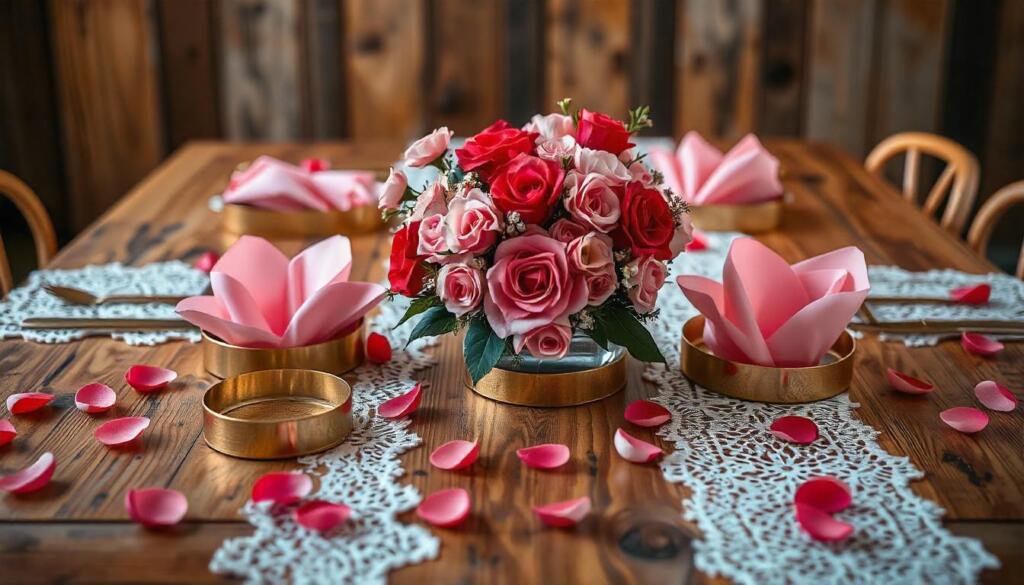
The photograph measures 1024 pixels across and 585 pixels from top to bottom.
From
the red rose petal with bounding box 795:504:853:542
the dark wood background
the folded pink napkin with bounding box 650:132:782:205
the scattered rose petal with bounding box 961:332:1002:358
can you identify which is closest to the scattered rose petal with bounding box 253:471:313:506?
the red rose petal with bounding box 795:504:853:542

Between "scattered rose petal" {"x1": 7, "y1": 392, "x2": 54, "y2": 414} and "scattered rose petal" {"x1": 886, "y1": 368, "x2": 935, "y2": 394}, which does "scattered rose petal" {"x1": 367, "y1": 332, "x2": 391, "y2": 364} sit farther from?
"scattered rose petal" {"x1": 886, "y1": 368, "x2": 935, "y2": 394}

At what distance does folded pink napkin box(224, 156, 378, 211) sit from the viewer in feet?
6.63

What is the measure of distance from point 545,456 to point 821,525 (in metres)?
0.28

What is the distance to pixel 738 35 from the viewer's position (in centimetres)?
371

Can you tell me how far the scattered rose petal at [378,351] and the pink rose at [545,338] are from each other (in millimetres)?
270

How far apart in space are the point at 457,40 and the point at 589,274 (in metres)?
2.66

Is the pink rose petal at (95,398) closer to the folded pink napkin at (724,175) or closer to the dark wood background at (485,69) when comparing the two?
the folded pink napkin at (724,175)

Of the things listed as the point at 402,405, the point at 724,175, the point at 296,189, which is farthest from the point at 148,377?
the point at 724,175

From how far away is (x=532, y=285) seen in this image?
47.2 inches

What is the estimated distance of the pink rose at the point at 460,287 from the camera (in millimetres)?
1202

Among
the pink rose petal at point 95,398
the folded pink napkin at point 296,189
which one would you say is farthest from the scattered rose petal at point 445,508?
the folded pink napkin at point 296,189

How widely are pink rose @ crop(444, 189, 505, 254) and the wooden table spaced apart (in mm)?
201

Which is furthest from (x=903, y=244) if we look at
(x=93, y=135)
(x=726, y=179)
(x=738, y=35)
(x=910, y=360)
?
(x=93, y=135)

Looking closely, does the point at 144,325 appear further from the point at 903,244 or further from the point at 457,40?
the point at 457,40
